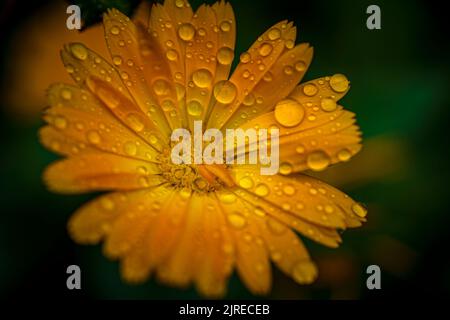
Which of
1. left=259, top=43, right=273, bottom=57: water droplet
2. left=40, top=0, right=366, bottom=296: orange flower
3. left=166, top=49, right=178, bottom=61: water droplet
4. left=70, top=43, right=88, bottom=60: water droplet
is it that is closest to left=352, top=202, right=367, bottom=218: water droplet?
left=40, top=0, right=366, bottom=296: orange flower

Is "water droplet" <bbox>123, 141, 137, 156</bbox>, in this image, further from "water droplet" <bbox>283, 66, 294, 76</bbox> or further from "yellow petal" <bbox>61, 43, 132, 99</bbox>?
"water droplet" <bbox>283, 66, 294, 76</bbox>

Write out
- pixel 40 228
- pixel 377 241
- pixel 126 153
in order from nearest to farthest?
pixel 126 153 → pixel 40 228 → pixel 377 241

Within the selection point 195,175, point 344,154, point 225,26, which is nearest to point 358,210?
point 344,154

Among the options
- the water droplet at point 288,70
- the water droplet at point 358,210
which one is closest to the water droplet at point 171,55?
the water droplet at point 288,70

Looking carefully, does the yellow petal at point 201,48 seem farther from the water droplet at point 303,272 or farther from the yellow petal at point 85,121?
the water droplet at point 303,272

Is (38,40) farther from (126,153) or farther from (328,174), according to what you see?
(328,174)

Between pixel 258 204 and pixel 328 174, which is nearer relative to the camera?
pixel 258 204

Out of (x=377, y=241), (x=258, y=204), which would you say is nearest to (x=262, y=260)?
(x=258, y=204)
